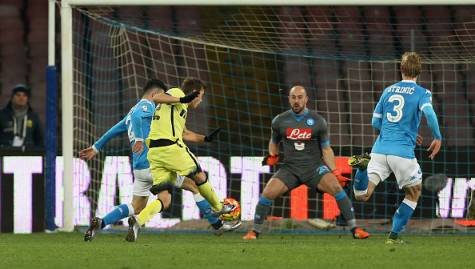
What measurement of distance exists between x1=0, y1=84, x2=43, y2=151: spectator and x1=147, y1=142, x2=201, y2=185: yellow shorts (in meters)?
3.59

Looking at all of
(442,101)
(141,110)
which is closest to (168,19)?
(442,101)

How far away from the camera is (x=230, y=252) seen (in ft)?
31.8

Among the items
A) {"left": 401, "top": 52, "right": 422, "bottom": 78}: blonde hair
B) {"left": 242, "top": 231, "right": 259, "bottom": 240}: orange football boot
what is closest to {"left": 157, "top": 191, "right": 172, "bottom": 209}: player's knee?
{"left": 242, "top": 231, "right": 259, "bottom": 240}: orange football boot

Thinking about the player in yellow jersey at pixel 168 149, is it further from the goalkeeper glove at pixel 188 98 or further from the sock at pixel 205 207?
the sock at pixel 205 207

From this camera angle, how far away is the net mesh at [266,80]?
13.9 m

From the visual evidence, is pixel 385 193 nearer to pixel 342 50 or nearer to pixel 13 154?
pixel 342 50

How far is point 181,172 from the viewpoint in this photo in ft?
36.8

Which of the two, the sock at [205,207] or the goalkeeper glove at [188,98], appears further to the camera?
the sock at [205,207]

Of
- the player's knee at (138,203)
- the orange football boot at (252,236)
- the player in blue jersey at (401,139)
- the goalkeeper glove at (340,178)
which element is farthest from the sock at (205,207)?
the player in blue jersey at (401,139)

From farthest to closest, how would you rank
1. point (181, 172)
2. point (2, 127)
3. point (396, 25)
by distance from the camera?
point (396, 25), point (2, 127), point (181, 172)

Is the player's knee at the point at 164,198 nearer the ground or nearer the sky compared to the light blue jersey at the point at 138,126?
nearer the ground

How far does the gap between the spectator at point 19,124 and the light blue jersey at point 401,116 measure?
517 centimetres

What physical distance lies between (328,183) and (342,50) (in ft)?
11.5

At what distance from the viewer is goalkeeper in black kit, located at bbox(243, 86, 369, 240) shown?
12297mm
